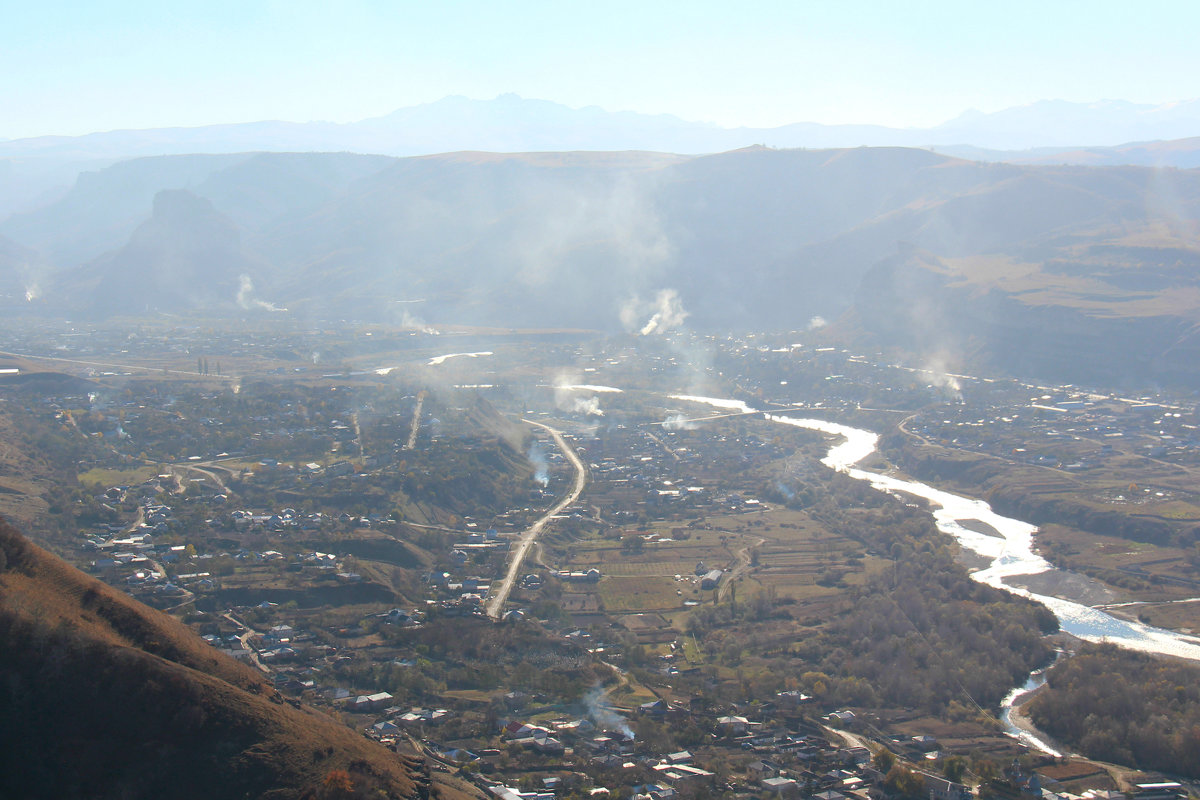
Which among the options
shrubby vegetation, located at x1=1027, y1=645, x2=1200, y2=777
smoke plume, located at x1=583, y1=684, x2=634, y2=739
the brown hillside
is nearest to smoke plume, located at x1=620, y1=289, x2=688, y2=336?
shrubby vegetation, located at x1=1027, y1=645, x2=1200, y2=777

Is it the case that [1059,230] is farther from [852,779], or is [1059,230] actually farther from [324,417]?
[852,779]

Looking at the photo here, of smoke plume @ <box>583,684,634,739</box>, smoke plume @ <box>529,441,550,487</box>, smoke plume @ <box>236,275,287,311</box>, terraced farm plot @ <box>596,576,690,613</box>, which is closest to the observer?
smoke plume @ <box>583,684,634,739</box>

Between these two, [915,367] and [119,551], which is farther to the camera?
[915,367]

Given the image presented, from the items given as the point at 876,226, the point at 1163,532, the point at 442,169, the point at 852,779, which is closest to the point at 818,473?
the point at 1163,532

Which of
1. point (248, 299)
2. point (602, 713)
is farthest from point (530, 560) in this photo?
point (248, 299)

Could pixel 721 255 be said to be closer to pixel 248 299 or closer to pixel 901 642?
pixel 248 299

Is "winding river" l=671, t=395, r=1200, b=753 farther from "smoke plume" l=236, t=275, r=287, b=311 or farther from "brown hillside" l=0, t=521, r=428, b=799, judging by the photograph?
"smoke plume" l=236, t=275, r=287, b=311

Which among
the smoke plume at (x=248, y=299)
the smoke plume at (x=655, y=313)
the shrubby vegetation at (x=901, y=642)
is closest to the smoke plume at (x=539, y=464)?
the shrubby vegetation at (x=901, y=642)
